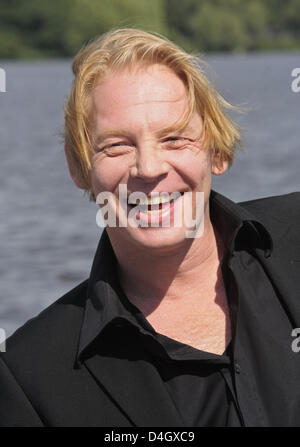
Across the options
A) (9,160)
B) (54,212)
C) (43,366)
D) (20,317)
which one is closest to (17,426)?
(43,366)

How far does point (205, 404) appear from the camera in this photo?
233 cm

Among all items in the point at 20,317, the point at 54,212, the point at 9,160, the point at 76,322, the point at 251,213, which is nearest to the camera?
the point at 76,322

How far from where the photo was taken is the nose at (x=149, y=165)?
236 centimetres

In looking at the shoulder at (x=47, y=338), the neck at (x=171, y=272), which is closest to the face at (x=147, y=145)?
the neck at (x=171, y=272)

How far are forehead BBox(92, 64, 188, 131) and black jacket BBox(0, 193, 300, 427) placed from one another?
19.1 inches

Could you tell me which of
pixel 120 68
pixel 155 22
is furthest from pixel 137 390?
pixel 155 22

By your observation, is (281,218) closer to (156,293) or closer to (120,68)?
(156,293)

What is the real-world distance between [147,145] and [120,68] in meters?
0.20

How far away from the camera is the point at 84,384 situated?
233cm

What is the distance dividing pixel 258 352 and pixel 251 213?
46cm

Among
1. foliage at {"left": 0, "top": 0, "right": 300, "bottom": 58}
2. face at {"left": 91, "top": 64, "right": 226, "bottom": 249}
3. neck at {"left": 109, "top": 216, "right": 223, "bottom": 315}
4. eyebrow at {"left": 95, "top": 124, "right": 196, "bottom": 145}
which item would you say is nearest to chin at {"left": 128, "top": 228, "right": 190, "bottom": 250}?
face at {"left": 91, "top": 64, "right": 226, "bottom": 249}

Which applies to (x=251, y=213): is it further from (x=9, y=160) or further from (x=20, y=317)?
(x=9, y=160)

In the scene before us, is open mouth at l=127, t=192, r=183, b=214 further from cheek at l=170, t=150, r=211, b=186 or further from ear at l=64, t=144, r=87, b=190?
ear at l=64, t=144, r=87, b=190

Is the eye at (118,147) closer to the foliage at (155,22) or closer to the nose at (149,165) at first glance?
the nose at (149,165)
